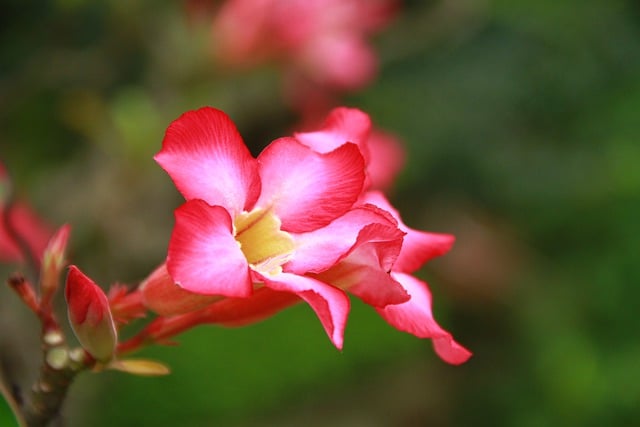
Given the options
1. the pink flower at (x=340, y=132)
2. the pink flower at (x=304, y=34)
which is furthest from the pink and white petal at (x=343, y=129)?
the pink flower at (x=304, y=34)

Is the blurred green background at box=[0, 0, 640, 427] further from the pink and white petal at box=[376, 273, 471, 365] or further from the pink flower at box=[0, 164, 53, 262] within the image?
the pink and white petal at box=[376, 273, 471, 365]

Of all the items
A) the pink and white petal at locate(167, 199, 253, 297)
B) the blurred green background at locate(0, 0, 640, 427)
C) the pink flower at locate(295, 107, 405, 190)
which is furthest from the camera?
the blurred green background at locate(0, 0, 640, 427)

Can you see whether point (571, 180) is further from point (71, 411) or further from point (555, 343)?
point (71, 411)

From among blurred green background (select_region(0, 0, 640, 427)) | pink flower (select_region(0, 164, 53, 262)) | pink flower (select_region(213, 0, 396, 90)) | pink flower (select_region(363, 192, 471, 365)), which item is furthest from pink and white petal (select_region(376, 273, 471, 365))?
pink flower (select_region(213, 0, 396, 90))

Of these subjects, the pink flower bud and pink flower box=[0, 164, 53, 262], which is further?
pink flower box=[0, 164, 53, 262]

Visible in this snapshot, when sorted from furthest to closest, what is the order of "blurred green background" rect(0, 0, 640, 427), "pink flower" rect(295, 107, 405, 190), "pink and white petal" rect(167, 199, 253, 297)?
"blurred green background" rect(0, 0, 640, 427), "pink flower" rect(295, 107, 405, 190), "pink and white petal" rect(167, 199, 253, 297)

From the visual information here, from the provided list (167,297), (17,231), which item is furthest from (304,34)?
(167,297)

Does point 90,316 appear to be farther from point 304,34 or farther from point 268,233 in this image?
point 304,34

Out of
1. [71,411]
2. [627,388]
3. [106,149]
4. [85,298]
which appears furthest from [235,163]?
[627,388]
